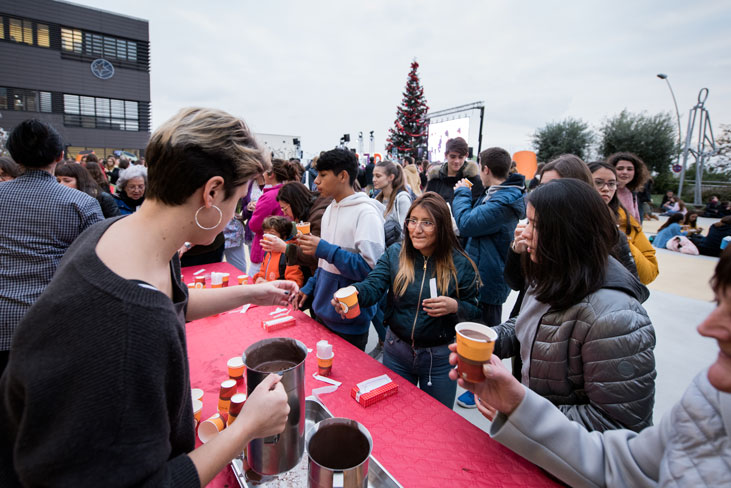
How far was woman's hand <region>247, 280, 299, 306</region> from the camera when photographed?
1.57 m

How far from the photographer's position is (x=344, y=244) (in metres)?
2.44

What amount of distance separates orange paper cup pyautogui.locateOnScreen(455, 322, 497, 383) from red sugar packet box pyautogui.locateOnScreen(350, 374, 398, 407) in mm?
463

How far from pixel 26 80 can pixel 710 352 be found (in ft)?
107

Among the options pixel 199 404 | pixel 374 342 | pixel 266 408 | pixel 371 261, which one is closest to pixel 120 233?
pixel 266 408

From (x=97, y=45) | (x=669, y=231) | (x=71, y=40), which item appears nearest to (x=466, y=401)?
(x=669, y=231)

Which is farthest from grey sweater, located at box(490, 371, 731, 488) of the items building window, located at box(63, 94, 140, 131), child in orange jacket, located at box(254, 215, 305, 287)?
building window, located at box(63, 94, 140, 131)

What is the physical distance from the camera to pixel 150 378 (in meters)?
0.64

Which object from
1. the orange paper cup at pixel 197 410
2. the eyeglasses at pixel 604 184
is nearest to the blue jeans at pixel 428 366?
the orange paper cup at pixel 197 410

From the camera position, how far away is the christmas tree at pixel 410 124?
22453mm

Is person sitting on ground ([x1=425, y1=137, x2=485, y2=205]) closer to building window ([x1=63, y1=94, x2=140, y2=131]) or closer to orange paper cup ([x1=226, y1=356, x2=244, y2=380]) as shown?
orange paper cup ([x1=226, y1=356, x2=244, y2=380])

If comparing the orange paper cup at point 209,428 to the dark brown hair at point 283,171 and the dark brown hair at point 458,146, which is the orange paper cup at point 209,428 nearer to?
the dark brown hair at point 458,146

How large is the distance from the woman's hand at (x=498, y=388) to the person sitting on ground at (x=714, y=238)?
29.9 ft

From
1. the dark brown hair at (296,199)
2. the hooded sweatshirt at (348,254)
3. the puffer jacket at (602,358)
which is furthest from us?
the dark brown hair at (296,199)

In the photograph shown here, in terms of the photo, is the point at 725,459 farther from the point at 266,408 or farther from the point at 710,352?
the point at 710,352
